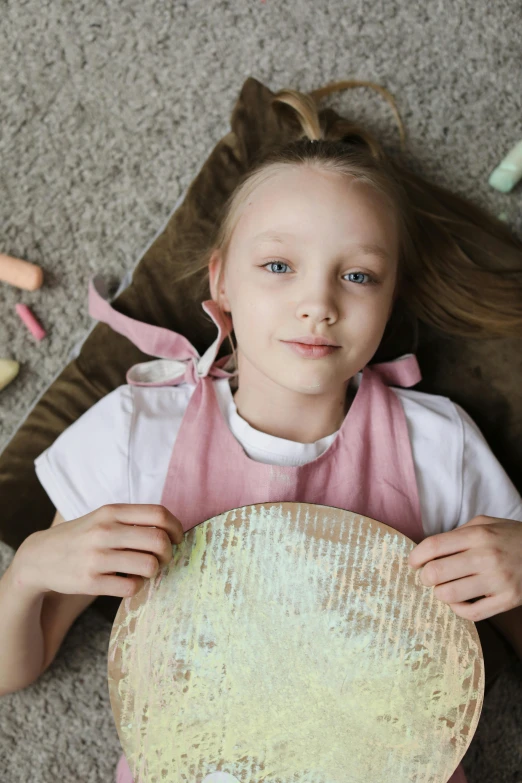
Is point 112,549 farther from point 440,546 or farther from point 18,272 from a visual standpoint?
point 18,272

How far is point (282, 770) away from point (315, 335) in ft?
1.49

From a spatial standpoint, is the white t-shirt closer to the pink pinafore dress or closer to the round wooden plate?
the pink pinafore dress

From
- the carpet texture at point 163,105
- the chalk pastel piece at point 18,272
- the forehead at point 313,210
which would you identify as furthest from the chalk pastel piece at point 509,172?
the chalk pastel piece at point 18,272

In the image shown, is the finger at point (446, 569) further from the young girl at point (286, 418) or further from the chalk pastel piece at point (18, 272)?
the chalk pastel piece at point (18, 272)

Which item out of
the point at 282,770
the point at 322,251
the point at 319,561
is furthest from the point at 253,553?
the point at 322,251

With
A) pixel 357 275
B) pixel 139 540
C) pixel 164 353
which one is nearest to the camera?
pixel 139 540

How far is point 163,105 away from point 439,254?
50 centimetres

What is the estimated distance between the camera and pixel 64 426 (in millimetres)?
1018

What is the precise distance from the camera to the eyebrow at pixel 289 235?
31.6 inches

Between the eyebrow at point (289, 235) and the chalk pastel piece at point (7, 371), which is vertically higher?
the eyebrow at point (289, 235)

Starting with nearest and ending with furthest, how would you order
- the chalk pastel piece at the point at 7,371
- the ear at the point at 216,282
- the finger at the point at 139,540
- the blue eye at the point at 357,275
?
the finger at the point at 139,540 → the blue eye at the point at 357,275 → the ear at the point at 216,282 → the chalk pastel piece at the point at 7,371

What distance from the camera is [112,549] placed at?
0.73 m

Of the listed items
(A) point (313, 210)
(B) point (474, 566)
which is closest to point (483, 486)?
(B) point (474, 566)

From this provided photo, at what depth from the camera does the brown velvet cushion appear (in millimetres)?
1016
